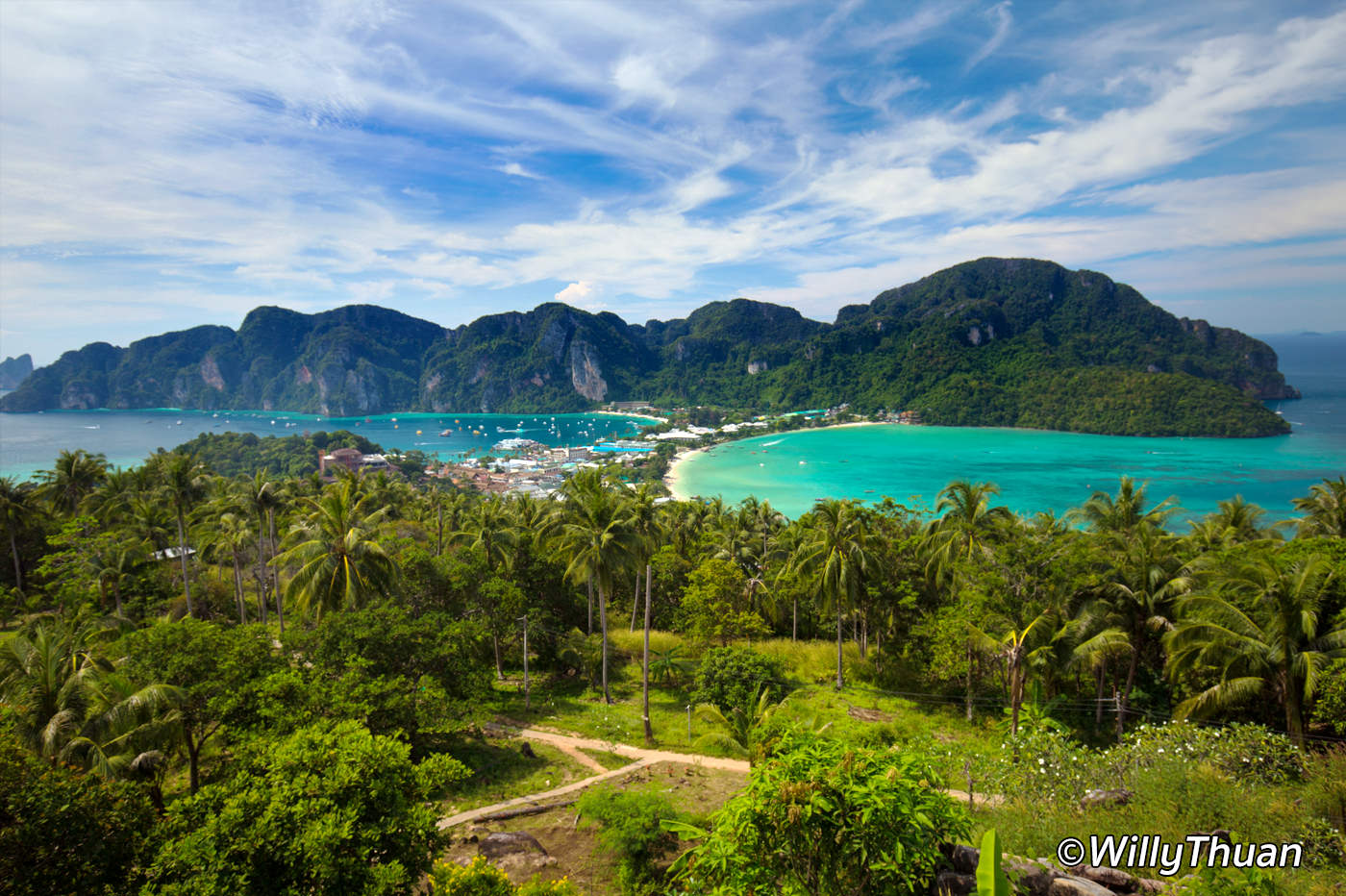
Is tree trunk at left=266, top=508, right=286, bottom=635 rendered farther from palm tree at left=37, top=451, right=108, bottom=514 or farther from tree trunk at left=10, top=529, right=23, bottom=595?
palm tree at left=37, top=451, right=108, bottom=514

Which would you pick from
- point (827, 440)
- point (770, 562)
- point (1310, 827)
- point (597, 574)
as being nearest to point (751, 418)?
point (827, 440)

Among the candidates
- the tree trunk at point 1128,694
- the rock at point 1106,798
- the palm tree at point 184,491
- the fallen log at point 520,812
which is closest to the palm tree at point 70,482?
the palm tree at point 184,491

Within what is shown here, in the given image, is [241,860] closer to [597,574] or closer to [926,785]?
[926,785]

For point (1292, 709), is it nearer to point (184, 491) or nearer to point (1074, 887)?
point (1074, 887)

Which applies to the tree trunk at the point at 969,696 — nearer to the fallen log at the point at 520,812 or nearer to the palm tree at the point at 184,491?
the fallen log at the point at 520,812

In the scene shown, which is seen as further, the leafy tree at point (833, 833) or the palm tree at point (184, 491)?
the palm tree at point (184, 491)

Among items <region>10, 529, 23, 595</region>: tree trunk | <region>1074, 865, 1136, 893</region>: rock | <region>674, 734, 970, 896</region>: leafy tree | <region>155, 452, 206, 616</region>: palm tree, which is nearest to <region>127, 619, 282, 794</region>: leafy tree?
<region>674, 734, 970, 896</region>: leafy tree
